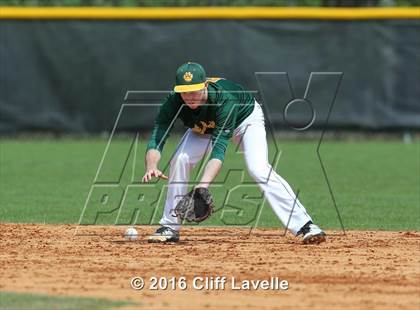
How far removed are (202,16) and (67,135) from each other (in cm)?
401

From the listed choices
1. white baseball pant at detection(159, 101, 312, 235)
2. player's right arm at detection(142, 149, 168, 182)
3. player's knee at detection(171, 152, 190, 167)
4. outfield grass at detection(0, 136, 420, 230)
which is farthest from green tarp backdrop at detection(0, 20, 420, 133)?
player's right arm at detection(142, 149, 168, 182)

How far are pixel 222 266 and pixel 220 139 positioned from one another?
1226 millimetres

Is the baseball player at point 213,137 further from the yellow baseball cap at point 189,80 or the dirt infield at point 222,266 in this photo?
the dirt infield at point 222,266

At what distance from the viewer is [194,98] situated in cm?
866

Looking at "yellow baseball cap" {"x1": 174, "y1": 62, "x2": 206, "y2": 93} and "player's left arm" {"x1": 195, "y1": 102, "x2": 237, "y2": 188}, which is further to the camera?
"yellow baseball cap" {"x1": 174, "y1": 62, "x2": 206, "y2": 93}

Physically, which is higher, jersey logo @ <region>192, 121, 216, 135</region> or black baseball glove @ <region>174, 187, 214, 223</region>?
jersey logo @ <region>192, 121, 216, 135</region>

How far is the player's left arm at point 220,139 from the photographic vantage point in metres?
8.50

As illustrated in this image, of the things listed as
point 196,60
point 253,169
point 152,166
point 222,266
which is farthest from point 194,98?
point 196,60

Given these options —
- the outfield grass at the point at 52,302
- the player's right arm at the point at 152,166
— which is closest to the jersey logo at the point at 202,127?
the player's right arm at the point at 152,166

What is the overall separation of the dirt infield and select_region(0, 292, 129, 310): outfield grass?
0.18 metres

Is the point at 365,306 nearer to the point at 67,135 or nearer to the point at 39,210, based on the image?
the point at 39,210

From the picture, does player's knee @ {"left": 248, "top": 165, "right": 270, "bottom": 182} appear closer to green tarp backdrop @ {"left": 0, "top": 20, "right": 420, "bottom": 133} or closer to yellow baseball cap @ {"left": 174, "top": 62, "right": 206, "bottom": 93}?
yellow baseball cap @ {"left": 174, "top": 62, "right": 206, "bottom": 93}

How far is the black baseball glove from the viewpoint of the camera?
857cm

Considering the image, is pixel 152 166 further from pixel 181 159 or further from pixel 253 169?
pixel 253 169
